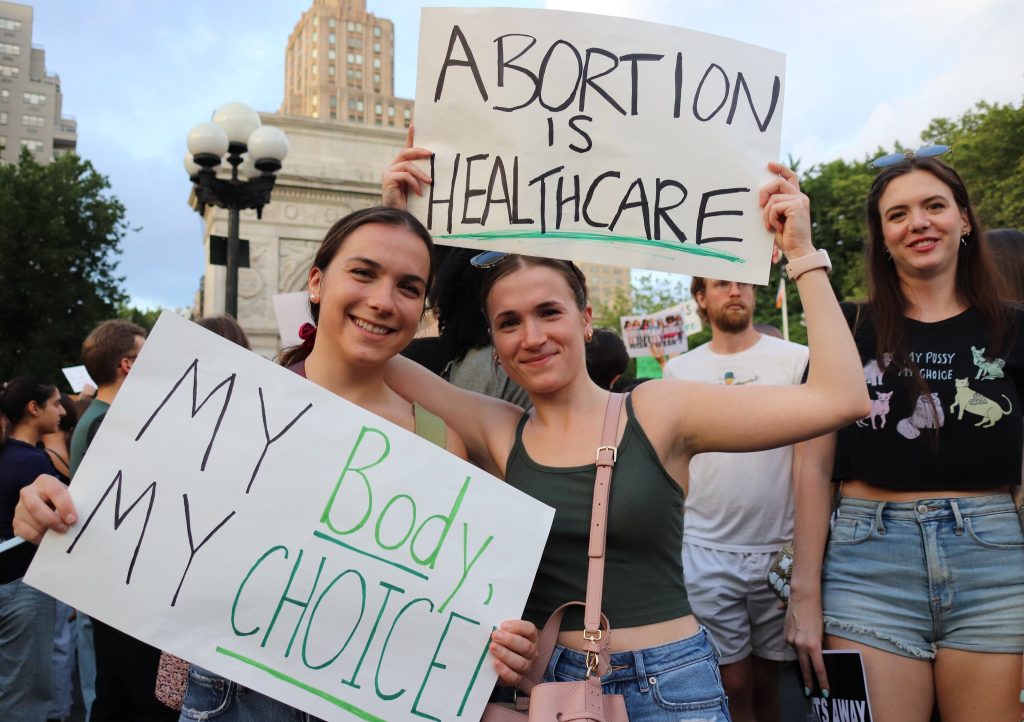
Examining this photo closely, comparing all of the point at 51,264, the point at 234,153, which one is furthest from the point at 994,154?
the point at 51,264

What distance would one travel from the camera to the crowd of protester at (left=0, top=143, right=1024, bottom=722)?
75.9 inches

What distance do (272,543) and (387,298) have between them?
64 centimetres

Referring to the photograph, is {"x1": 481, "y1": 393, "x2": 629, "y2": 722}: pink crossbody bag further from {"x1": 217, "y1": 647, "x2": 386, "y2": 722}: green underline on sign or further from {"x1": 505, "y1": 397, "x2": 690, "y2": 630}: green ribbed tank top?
{"x1": 217, "y1": 647, "x2": 386, "y2": 722}: green underline on sign

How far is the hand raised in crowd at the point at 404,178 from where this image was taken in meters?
2.31

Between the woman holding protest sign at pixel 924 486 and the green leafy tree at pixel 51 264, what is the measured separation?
3050cm

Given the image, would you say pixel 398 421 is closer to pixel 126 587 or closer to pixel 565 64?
pixel 126 587

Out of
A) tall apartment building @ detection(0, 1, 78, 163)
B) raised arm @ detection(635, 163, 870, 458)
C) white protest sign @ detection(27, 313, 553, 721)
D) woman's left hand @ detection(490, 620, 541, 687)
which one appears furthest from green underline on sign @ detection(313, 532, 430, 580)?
tall apartment building @ detection(0, 1, 78, 163)

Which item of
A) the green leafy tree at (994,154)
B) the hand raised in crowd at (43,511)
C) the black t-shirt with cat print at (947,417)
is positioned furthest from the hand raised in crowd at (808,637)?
the green leafy tree at (994,154)

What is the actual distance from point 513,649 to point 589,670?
0.58 feet

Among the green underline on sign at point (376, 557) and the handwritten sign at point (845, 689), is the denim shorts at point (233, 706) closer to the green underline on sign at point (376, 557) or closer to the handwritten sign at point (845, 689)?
the green underline on sign at point (376, 557)

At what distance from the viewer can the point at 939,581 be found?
2295 millimetres

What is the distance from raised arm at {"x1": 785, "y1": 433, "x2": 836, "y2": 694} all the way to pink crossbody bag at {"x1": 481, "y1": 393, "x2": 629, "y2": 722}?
902 millimetres

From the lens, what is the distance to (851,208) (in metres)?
31.8

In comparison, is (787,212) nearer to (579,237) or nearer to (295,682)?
(579,237)
